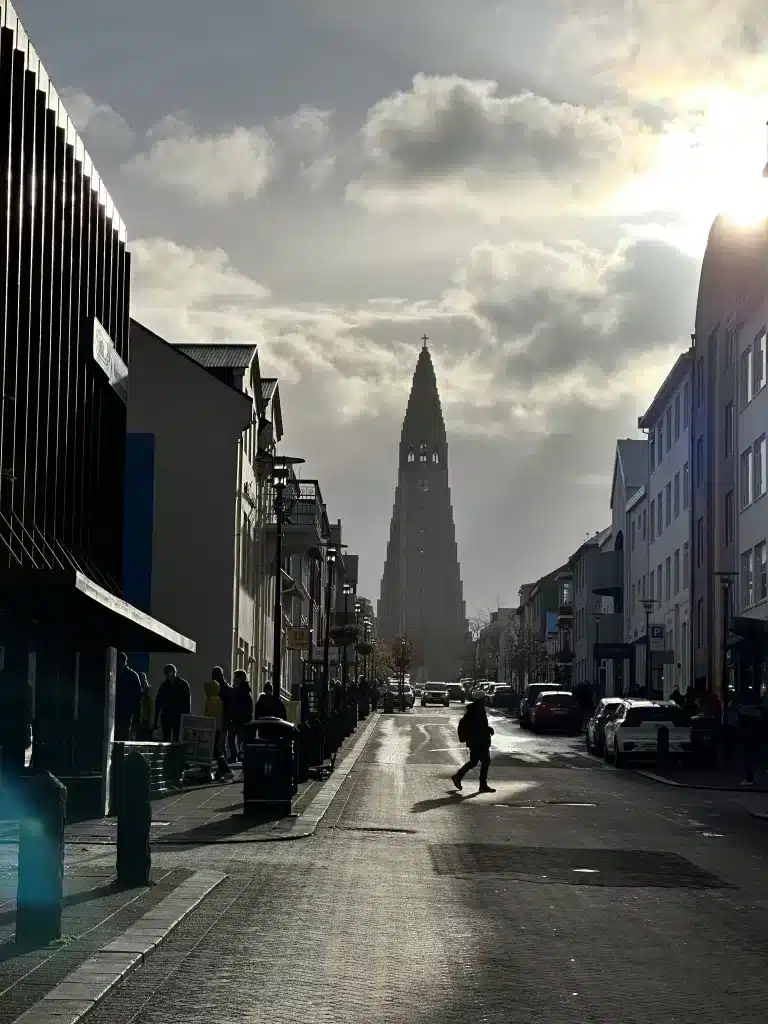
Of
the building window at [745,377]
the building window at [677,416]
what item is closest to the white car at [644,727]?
the building window at [745,377]

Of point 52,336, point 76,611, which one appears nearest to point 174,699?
point 52,336

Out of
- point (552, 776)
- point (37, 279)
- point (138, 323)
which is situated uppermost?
point (138, 323)

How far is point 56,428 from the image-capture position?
23.4 m

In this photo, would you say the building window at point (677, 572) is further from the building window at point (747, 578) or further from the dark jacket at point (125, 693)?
the dark jacket at point (125, 693)

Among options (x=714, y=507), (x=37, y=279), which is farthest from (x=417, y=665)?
(x=37, y=279)

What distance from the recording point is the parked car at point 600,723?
3931cm

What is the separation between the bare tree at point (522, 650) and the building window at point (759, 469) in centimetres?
8538

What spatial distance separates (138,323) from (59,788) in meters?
36.2

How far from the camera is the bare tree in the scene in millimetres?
138125

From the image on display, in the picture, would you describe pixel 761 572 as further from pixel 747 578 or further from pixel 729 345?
pixel 729 345

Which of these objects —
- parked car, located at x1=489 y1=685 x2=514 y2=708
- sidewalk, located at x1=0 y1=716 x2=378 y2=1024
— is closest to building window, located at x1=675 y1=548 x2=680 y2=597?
parked car, located at x1=489 y1=685 x2=514 y2=708

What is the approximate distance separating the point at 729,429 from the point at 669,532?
14010 mm

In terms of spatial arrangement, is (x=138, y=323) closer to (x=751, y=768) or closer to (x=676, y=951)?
(x=751, y=768)

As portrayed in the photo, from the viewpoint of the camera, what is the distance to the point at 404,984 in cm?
847
